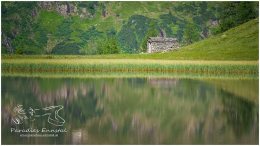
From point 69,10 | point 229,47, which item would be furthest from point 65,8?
point 229,47

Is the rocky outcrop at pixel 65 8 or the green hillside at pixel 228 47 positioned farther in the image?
the rocky outcrop at pixel 65 8

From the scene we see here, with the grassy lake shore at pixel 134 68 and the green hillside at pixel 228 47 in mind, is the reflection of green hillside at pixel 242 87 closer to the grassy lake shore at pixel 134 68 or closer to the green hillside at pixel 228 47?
the grassy lake shore at pixel 134 68

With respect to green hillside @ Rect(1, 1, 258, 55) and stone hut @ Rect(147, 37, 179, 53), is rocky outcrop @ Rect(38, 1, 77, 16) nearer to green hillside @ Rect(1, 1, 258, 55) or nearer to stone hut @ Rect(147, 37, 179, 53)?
green hillside @ Rect(1, 1, 258, 55)

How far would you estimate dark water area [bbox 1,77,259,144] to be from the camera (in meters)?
10.1

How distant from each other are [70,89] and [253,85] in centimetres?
605

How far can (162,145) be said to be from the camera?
9609 mm

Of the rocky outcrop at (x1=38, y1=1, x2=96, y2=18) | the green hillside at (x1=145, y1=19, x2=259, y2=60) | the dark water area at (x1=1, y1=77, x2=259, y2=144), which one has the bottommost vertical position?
the dark water area at (x1=1, y1=77, x2=259, y2=144)

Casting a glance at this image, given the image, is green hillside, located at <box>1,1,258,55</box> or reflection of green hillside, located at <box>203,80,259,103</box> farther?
green hillside, located at <box>1,1,258,55</box>

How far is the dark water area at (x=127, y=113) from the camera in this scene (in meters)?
10.1

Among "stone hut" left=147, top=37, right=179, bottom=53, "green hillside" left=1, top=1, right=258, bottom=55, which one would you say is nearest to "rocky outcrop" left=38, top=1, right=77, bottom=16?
"green hillside" left=1, top=1, right=258, bottom=55

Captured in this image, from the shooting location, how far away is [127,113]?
1180cm

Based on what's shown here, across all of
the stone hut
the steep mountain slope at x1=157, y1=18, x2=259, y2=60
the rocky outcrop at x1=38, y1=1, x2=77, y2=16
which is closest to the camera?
the steep mountain slope at x1=157, y1=18, x2=259, y2=60

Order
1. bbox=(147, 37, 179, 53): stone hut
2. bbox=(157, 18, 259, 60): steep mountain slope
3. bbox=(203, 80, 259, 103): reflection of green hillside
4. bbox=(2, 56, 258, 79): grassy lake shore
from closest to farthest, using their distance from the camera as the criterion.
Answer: bbox=(203, 80, 259, 103): reflection of green hillside → bbox=(2, 56, 258, 79): grassy lake shore → bbox=(157, 18, 259, 60): steep mountain slope → bbox=(147, 37, 179, 53): stone hut

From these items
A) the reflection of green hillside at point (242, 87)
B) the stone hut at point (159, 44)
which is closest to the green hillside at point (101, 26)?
the stone hut at point (159, 44)
